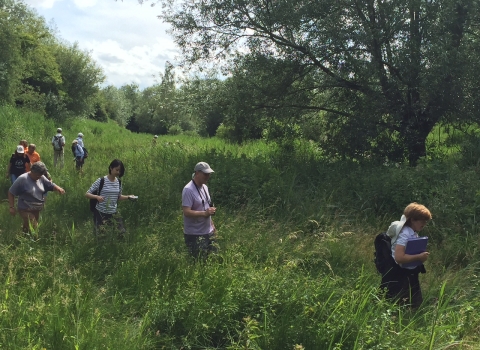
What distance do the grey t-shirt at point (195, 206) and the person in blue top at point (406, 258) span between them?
7.05 feet

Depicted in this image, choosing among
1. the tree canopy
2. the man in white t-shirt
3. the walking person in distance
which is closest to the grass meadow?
the walking person in distance

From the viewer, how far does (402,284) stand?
4055 millimetres

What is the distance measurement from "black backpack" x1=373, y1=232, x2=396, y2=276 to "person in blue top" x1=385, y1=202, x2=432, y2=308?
4 centimetres

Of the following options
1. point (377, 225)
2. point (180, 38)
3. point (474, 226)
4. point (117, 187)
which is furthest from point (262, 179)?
point (180, 38)

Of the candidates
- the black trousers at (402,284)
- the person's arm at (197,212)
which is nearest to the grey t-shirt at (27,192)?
the person's arm at (197,212)

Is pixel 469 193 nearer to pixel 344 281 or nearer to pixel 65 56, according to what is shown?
pixel 344 281

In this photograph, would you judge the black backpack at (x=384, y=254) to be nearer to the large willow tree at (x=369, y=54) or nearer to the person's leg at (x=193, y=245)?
the person's leg at (x=193, y=245)

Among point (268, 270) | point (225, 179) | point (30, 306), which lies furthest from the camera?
point (225, 179)

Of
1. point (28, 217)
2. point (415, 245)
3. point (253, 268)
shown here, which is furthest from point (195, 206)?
point (28, 217)

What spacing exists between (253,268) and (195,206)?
1.01 meters

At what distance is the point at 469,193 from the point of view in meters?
7.20

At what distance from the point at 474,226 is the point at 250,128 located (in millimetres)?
6164

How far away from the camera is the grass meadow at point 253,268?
325cm

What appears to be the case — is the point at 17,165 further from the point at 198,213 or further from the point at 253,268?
the point at 253,268
